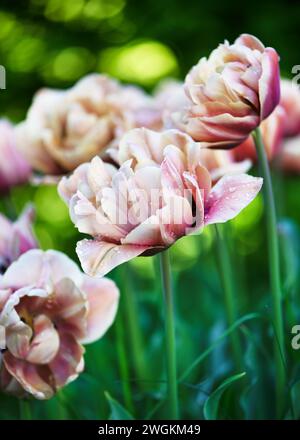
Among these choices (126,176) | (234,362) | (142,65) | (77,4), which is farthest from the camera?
(142,65)

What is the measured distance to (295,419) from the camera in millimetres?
409

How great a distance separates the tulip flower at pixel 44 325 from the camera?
376 millimetres

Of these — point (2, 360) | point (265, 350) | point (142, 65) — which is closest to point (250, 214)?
point (142, 65)

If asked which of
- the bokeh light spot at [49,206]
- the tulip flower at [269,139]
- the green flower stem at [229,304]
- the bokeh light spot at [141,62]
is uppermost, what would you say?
the tulip flower at [269,139]

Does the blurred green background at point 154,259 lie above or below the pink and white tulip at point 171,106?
below

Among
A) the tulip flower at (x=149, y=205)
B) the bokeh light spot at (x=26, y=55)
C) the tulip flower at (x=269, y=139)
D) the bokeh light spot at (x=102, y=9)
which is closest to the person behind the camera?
the tulip flower at (x=149, y=205)

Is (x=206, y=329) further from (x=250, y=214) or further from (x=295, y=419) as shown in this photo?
(x=250, y=214)

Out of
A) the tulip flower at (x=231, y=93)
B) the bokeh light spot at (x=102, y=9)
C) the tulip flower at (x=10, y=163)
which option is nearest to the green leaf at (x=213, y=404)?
the tulip flower at (x=231, y=93)

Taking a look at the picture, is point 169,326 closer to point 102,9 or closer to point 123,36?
point 102,9

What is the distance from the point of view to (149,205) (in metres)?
0.35

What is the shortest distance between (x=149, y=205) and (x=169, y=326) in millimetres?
67

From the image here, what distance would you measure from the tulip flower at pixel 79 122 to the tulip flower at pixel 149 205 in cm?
11

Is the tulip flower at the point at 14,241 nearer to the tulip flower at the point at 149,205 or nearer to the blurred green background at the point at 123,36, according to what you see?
the tulip flower at the point at 149,205
